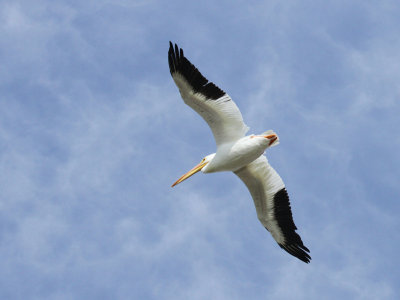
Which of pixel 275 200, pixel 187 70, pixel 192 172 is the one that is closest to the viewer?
pixel 187 70

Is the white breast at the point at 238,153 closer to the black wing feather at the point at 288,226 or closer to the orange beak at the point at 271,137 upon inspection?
the orange beak at the point at 271,137

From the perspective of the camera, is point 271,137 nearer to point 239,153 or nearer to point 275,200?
point 239,153

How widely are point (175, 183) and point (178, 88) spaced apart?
3637 mm

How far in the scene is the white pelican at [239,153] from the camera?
18.0 metres

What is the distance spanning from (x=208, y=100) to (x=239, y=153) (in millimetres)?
1640

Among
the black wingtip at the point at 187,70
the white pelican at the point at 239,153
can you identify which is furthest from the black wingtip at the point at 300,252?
the black wingtip at the point at 187,70

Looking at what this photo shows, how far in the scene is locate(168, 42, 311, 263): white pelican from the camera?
59.1 feet

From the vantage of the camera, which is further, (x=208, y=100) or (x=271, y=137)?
(x=271, y=137)

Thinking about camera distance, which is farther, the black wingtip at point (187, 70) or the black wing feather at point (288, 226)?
the black wing feather at point (288, 226)

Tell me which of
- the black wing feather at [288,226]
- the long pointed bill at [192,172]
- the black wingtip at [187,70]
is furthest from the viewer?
the long pointed bill at [192,172]

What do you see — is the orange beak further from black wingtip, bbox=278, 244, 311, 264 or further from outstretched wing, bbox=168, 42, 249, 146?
black wingtip, bbox=278, 244, 311, 264

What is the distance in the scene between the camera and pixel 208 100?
1823 centimetres

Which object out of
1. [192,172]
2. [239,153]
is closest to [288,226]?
[239,153]

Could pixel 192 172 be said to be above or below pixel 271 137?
below
